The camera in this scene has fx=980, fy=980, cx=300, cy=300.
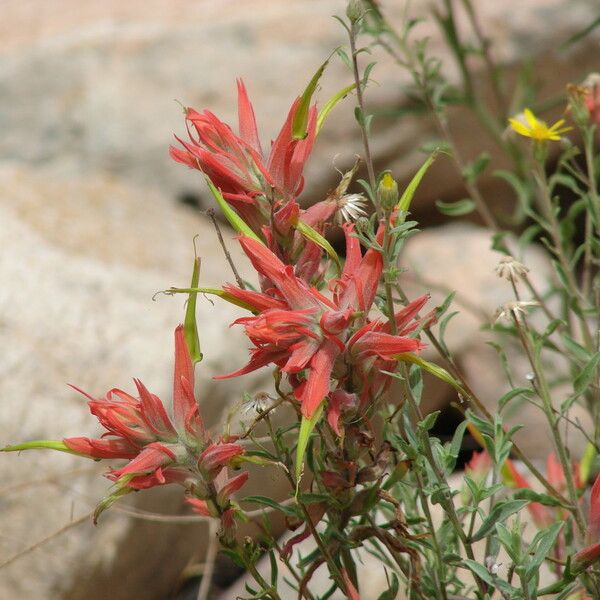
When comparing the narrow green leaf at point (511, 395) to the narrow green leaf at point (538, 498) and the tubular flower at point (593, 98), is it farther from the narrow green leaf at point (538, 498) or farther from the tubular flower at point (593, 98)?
the tubular flower at point (593, 98)

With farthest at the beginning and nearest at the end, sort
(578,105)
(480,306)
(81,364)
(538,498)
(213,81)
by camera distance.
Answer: (213,81)
(480,306)
(81,364)
(578,105)
(538,498)

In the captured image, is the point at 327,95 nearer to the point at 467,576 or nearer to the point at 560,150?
the point at 560,150

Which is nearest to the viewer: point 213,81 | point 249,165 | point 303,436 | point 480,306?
point 303,436

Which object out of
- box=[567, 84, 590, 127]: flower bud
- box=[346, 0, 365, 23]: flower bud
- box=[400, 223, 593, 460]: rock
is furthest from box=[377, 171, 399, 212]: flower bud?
box=[400, 223, 593, 460]: rock

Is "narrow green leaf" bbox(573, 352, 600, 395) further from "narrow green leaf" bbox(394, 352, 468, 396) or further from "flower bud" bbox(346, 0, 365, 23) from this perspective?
"flower bud" bbox(346, 0, 365, 23)

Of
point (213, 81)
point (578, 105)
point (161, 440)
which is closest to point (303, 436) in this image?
point (161, 440)

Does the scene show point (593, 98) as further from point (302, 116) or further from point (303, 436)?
point (303, 436)

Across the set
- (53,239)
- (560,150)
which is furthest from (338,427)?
(560,150)
